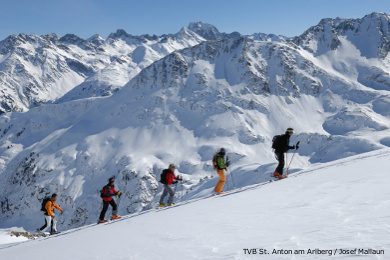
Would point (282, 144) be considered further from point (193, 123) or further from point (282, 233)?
point (193, 123)

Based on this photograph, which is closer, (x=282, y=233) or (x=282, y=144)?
(x=282, y=233)

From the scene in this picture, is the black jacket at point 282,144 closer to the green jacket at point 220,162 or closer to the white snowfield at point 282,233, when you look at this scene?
the green jacket at point 220,162

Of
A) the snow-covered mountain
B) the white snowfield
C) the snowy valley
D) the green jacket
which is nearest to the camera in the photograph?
the white snowfield

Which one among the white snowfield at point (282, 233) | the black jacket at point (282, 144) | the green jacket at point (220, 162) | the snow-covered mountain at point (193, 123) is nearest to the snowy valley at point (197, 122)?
the snow-covered mountain at point (193, 123)

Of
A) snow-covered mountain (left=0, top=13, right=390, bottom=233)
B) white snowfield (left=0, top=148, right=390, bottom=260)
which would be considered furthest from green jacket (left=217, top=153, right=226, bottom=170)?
snow-covered mountain (left=0, top=13, right=390, bottom=233)

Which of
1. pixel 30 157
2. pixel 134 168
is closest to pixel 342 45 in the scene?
pixel 134 168

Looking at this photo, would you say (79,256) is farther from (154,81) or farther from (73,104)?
(73,104)

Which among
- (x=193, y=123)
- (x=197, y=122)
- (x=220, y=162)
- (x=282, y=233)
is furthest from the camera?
(x=197, y=122)

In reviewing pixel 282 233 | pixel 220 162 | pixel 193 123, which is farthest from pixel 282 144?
pixel 193 123

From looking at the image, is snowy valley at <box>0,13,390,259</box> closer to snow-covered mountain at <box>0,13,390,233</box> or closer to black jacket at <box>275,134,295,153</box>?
snow-covered mountain at <box>0,13,390,233</box>

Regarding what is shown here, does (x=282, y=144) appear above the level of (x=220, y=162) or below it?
above
